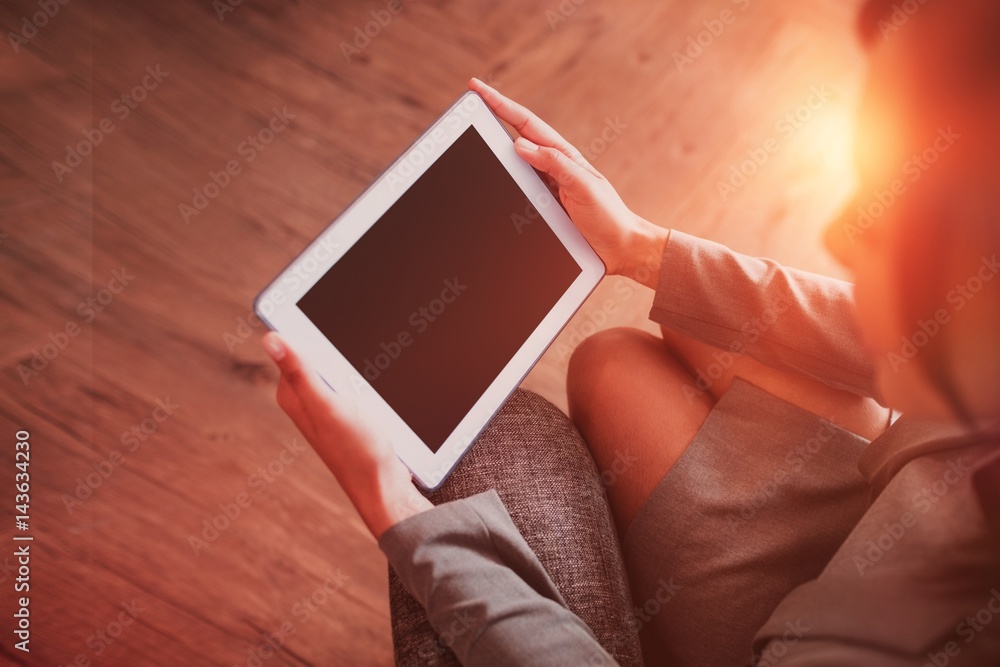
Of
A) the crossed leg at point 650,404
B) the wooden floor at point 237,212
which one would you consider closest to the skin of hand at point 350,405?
the crossed leg at point 650,404

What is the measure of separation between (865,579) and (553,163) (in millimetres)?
551

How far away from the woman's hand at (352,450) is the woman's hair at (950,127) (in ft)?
1.57

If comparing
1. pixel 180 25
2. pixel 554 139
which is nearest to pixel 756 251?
pixel 554 139

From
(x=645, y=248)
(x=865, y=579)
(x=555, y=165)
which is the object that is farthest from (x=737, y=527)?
(x=555, y=165)

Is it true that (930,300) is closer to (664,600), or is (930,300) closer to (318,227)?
(664,600)

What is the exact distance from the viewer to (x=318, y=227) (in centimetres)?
121

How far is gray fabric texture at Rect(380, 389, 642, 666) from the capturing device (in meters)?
0.63

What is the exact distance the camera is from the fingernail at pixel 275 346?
1.95 feet

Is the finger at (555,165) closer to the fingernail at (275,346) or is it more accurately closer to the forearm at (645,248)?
the forearm at (645,248)

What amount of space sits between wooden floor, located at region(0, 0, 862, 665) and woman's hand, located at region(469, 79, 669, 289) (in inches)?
15.1

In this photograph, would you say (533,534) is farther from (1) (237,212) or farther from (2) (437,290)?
(1) (237,212)

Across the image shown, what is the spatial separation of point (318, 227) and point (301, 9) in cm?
46

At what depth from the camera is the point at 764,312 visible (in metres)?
0.79

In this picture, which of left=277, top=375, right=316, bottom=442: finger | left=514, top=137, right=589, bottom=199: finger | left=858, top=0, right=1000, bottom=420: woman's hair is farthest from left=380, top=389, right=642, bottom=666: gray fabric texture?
left=858, top=0, right=1000, bottom=420: woman's hair
